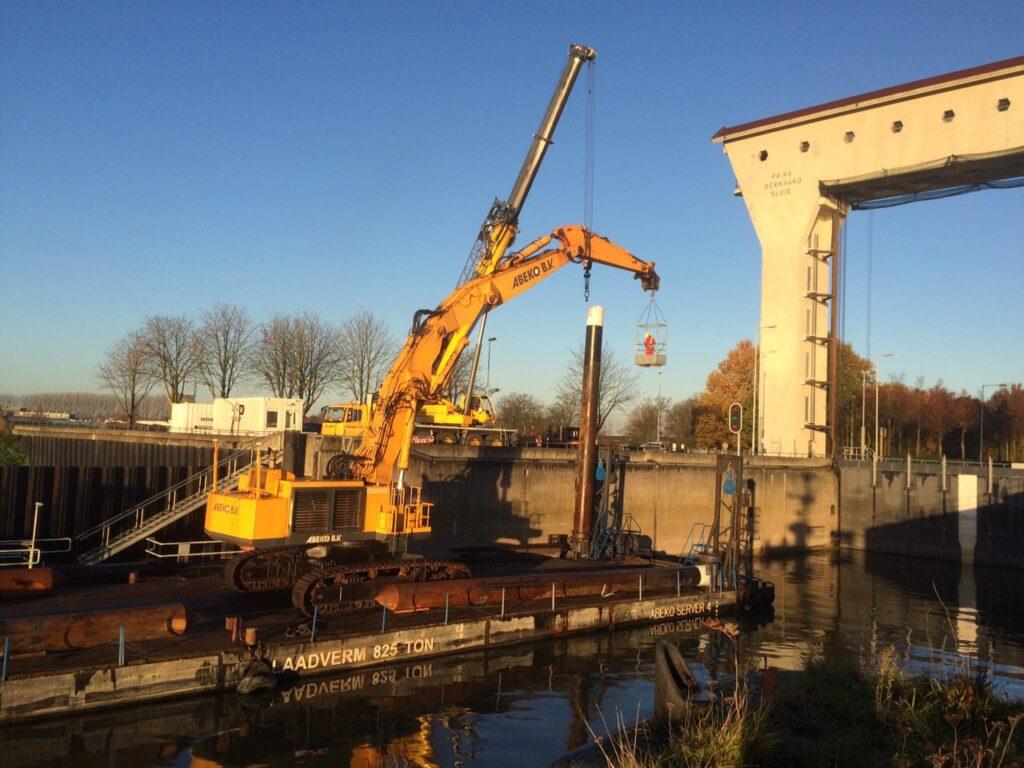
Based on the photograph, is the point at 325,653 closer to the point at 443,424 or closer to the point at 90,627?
the point at 90,627

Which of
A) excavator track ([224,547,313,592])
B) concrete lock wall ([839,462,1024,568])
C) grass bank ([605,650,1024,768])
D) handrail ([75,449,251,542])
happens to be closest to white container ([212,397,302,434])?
handrail ([75,449,251,542])

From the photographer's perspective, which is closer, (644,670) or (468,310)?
(644,670)

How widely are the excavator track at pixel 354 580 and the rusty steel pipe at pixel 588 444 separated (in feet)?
27.9

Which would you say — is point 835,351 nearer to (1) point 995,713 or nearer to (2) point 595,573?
(2) point 595,573

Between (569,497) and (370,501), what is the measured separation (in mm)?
16005

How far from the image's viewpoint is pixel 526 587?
2080cm

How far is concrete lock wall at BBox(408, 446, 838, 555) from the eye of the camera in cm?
2984

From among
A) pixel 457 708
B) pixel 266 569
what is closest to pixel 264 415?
pixel 266 569

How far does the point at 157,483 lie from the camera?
26953 millimetres

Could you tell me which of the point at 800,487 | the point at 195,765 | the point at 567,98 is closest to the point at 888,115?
the point at 800,487

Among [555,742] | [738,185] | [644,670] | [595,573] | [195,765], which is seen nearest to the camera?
[195,765]

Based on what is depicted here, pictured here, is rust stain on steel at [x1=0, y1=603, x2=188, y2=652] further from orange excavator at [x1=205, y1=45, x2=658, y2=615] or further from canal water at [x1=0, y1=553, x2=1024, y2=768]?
orange excavator at [x1=205, y1=45, x2=658, y2=615]

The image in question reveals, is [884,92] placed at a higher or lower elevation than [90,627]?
higher

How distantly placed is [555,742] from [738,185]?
4316cm
